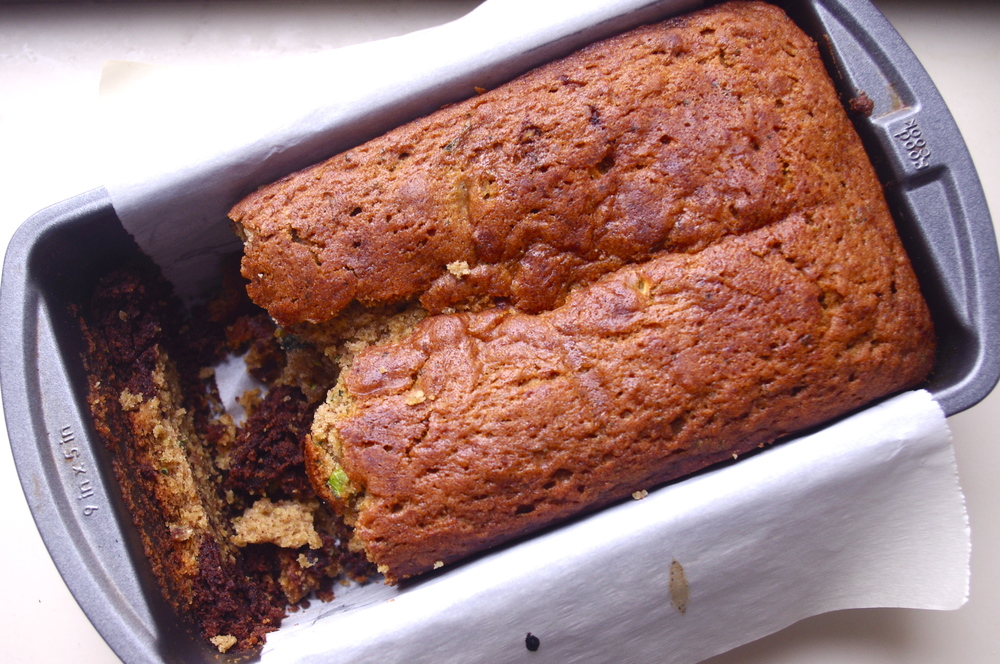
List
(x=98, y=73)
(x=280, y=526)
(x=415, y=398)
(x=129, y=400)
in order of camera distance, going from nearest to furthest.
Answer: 1. (x=415, y=398)
2. (x=129, y=400)
3. (x=280, y=526)
4. (x=98, y=73)

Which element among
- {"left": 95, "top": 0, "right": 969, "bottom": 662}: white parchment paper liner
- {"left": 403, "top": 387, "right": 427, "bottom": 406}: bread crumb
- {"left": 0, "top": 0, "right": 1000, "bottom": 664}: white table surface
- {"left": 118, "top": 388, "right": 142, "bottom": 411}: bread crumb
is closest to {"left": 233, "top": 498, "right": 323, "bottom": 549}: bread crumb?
{"left": 95, "top": 0, "right": 969, "bottom": 662}: white parchment paper liner

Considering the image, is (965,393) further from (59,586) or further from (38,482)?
(59,586)

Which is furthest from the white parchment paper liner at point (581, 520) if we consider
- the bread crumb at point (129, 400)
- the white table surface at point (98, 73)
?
the white table surface at point (98, 73)

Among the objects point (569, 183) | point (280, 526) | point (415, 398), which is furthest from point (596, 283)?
point (280, 526)

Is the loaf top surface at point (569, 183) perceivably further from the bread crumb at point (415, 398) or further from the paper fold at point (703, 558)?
the paper fold at point (703, 558)

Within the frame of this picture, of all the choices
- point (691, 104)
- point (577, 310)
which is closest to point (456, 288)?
point (577, 310)

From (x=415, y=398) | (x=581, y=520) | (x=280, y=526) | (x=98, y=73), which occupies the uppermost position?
(x=98, y=73)

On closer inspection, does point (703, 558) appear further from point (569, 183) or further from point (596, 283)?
point (569, 183)
